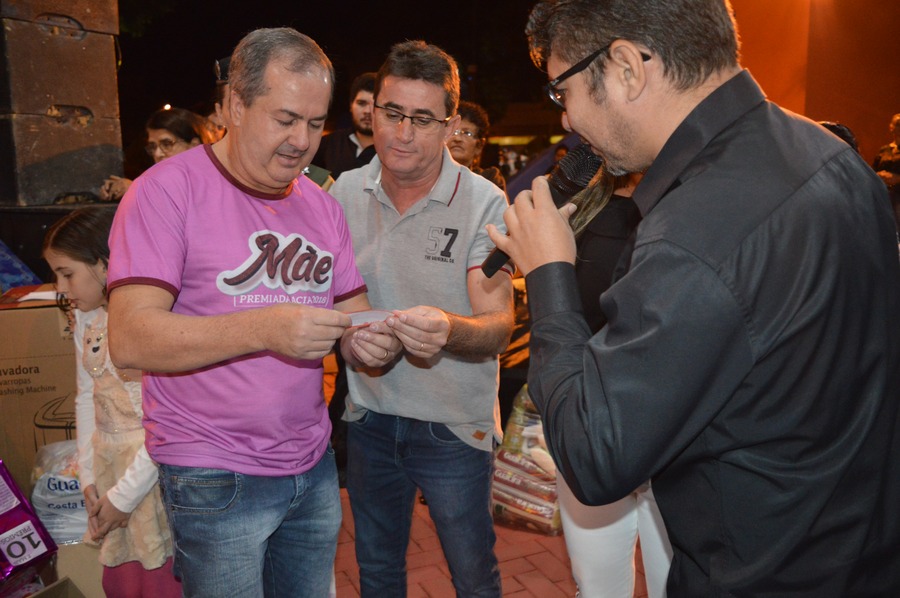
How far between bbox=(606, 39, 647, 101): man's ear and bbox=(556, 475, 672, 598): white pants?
1376mm

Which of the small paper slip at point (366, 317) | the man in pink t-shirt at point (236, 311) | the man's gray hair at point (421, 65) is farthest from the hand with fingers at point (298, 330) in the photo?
the man's gray hair at point (421, 65)

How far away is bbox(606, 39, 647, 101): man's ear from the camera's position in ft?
4.03

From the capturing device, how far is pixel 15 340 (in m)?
3.16

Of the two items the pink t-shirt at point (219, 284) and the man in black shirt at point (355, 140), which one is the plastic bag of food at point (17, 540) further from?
the man in black shirt at point (355, 140)

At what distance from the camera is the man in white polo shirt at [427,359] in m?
2.48

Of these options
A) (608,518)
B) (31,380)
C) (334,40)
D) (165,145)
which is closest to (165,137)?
(165,145)

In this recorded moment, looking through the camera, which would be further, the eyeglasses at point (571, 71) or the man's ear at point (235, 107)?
the man's ear at point (235, 107)

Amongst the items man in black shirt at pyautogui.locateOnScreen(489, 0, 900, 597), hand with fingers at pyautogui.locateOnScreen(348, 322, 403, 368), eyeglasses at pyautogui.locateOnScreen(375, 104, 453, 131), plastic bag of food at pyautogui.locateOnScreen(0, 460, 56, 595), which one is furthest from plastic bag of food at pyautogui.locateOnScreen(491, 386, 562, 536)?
man in black shirt at pyautogui.locateOnScreen(489, 0, 900, 597)

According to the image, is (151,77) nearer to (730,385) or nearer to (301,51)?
(301,51)

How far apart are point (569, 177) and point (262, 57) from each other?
87 centimetres

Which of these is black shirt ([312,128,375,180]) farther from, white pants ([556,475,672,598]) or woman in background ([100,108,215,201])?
white pants ([556,475,672,598])

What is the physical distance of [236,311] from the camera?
5.98ft

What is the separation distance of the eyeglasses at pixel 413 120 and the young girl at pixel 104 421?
3.48ft

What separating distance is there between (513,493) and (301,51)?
Result: 2920 millimetres
